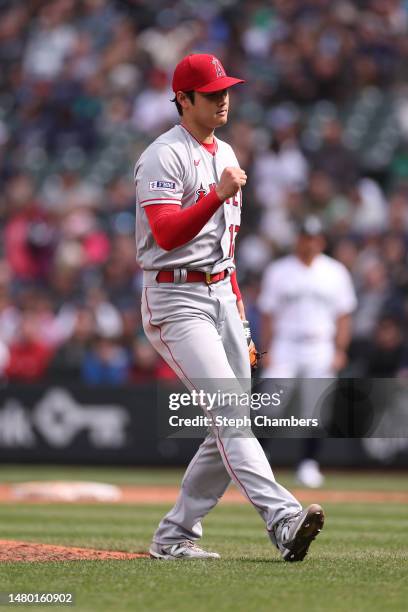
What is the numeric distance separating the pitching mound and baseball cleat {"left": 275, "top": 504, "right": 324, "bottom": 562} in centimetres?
81

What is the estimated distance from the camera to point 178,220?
5156 mm

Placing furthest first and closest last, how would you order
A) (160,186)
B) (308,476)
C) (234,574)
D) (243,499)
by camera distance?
(308,476) < (243,499) < (160,186) < (234,574)

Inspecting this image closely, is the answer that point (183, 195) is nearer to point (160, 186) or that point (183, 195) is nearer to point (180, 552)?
point (160, 186)

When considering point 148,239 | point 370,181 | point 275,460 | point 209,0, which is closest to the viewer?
point 148,239

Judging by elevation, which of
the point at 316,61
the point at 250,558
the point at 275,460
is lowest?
the point at 275,460

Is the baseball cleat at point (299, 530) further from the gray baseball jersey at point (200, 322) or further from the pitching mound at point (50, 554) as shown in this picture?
the pitching mound at point (50, 554)

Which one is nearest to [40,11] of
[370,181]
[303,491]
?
[370,181]

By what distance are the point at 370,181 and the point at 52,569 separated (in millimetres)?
10391

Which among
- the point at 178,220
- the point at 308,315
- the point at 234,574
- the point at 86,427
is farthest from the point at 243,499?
the point at 178,220

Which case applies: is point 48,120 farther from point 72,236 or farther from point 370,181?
point 370,181

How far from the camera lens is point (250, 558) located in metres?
5.66

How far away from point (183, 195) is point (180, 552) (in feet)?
5.33

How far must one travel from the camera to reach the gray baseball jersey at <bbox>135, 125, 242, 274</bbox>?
17.5 feet

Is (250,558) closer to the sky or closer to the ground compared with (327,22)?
closer to the ground
